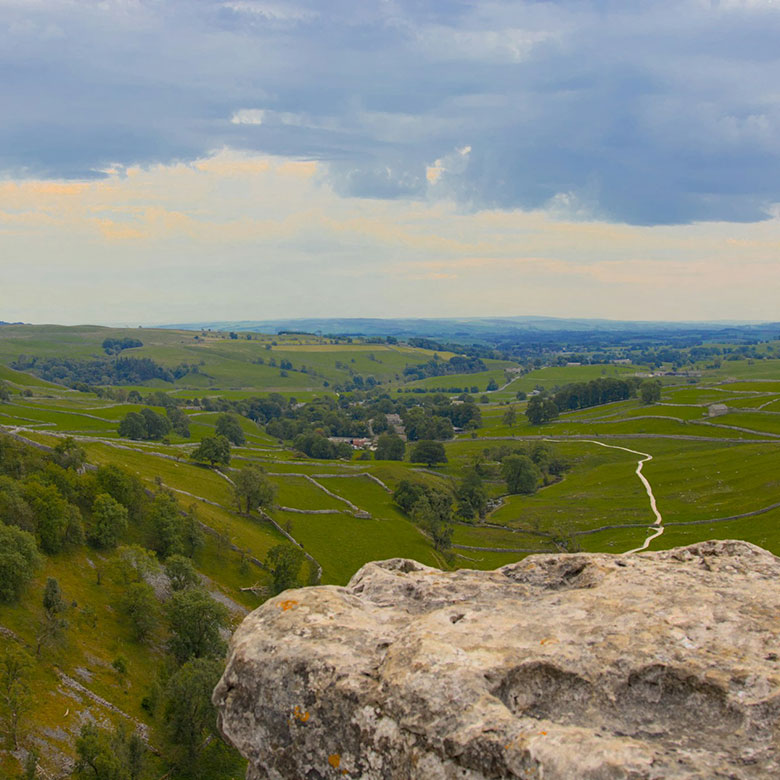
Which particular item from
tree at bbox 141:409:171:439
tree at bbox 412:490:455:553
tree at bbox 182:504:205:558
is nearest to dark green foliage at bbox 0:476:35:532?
tree at bbox 182:504:205:558

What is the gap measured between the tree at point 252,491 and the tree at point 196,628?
40815 millimetres

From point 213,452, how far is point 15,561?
70171 millimetres

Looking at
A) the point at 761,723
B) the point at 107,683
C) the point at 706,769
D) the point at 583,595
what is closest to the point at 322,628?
the point at 583,595

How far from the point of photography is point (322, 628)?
12445mm

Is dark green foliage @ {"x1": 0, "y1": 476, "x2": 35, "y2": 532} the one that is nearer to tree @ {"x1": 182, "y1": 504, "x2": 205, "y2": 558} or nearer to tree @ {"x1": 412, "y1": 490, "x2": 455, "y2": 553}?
tree @ {"x1": 182, "y1": 504, "x2": 205, "y2": 558}

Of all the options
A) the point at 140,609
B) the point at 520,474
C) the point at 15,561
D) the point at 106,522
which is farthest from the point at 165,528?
the point at 520,474

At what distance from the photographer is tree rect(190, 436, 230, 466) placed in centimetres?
11981

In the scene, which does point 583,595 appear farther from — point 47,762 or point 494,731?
point 47,762

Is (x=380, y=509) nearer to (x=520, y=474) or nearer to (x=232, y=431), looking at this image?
(x=520, y=474)

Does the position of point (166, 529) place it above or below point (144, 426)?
below

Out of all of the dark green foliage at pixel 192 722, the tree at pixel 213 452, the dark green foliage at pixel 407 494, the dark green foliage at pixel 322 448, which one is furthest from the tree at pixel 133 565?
the dark green foliage at pixel 322 448

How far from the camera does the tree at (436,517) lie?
3952 inches

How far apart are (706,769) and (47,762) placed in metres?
43.0

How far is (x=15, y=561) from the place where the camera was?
49844 millimetres
